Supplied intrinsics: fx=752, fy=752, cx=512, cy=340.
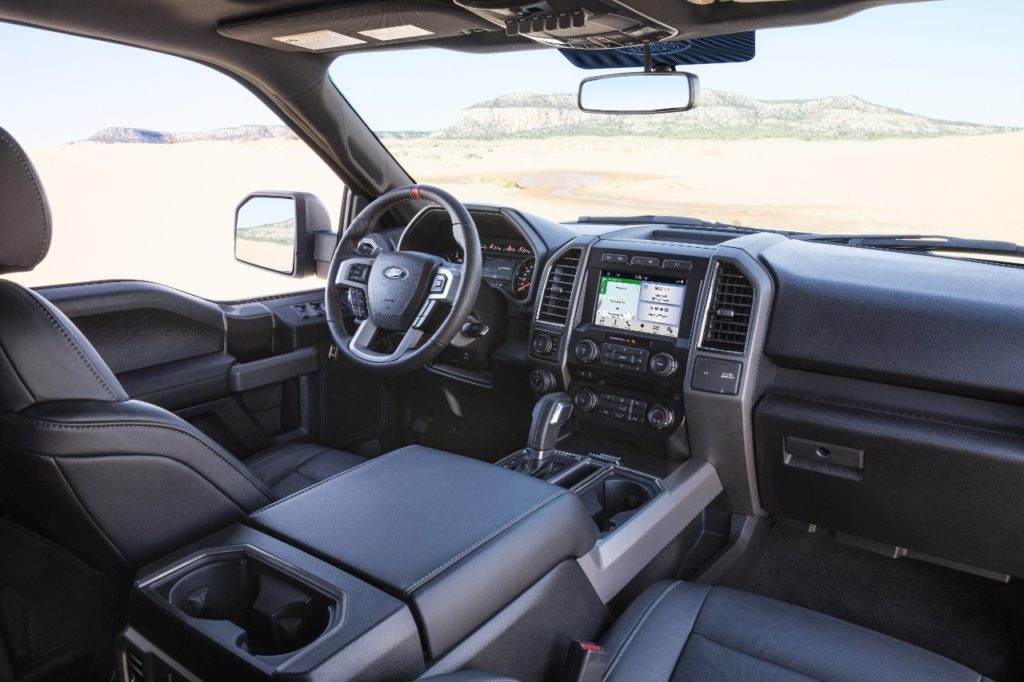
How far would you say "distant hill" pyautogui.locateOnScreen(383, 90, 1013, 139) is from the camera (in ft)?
8.91

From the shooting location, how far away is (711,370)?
8.21 feet

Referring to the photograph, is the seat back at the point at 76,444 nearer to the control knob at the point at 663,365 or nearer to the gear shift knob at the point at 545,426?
the gear shift knob at the point at 545,426

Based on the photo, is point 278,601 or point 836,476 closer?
point 278,601

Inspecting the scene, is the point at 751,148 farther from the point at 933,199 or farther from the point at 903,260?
the point at 903,260

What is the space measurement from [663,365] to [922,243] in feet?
3.26

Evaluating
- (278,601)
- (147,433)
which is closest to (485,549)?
(278,601)

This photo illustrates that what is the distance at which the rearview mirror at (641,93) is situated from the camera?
277cm

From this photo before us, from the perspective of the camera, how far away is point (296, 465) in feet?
9.40

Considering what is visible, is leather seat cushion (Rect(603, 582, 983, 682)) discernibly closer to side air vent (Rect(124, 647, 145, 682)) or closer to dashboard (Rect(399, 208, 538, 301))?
side air vent (Rect(124, 647, 145, 682))

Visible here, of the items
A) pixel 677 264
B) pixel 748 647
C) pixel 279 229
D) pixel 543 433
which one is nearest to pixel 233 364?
pixel 279 229

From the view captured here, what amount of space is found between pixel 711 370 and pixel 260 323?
1873 millimetres

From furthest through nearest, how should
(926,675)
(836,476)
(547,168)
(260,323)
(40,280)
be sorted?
(547,168) < (260,323) < (40,280) < (836,476) < (926,675)

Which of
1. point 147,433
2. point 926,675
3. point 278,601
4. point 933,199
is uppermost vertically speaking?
point 933,199

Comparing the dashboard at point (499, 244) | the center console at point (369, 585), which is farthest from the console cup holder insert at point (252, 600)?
the dashboard at point (499, 244)
